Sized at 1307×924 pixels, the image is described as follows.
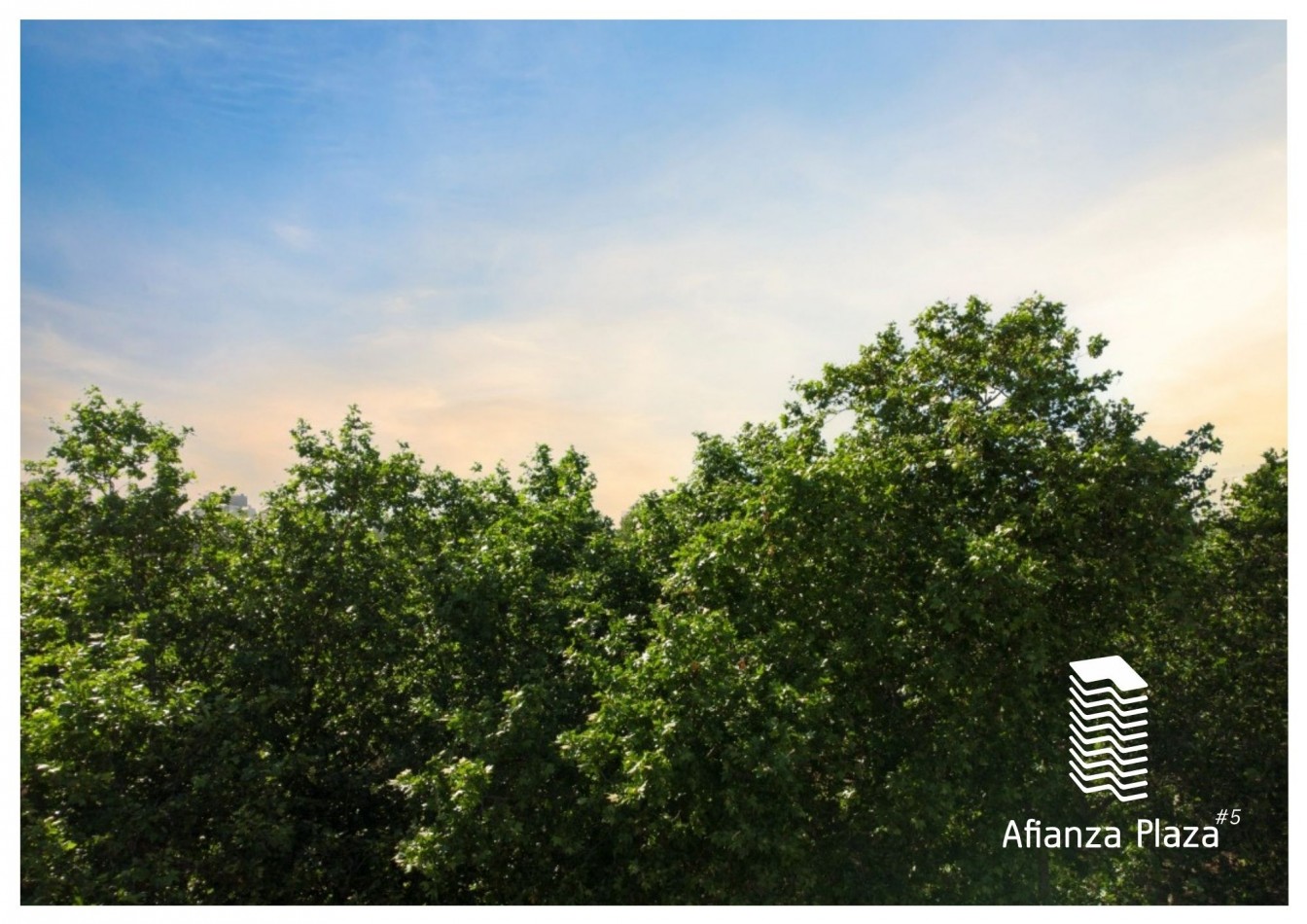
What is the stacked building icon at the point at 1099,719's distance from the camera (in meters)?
10.9

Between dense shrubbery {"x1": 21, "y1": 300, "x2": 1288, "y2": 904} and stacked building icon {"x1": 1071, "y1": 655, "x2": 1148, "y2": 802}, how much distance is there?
266 mm

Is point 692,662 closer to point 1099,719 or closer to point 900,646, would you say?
point 900,646

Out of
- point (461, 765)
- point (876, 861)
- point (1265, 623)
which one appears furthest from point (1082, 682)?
point (461, 765)

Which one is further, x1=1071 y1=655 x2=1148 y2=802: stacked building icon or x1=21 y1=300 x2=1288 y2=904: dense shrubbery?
x1=1071 y1=655 x2=1148 y2=802: stacked building icon

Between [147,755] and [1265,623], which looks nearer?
[147,755]

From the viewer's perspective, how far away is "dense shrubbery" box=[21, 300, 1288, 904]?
9891 mm

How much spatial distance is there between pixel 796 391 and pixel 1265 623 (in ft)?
28.7

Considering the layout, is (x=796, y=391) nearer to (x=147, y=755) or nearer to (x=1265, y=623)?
(x=1265, y=623)

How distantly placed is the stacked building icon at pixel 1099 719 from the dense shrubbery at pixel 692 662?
0.27 meters

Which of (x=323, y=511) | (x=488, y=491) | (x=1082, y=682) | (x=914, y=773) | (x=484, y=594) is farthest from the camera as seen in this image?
(x=488, y=491)

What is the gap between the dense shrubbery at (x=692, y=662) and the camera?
989 cm

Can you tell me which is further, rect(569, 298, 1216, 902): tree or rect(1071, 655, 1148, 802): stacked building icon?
rect(1071, 655, 1148, 802): stacked building icon

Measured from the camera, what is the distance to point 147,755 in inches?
443

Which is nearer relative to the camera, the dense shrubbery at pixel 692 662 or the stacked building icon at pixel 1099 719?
the dense shrubbery at pixel 692 662
